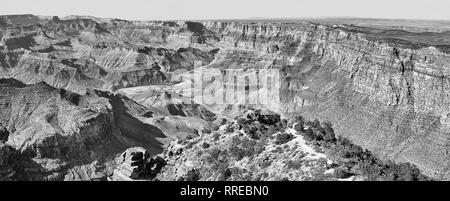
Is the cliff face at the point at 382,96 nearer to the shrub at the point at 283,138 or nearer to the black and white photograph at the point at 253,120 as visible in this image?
the black and white photograph at the point at 253,120

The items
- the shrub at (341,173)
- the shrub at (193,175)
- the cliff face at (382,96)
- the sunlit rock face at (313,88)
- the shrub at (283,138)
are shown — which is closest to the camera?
the shrub at (341,173)

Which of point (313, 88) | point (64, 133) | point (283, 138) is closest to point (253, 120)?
point (283, 138)

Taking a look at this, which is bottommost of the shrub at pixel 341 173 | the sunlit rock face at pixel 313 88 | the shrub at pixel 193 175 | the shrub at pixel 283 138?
the sunlit rock face at pixel 313 88

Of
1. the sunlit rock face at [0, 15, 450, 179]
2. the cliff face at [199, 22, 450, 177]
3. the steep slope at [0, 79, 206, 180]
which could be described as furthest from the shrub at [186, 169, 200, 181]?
the cliff face at [199, 22, 450, 177]

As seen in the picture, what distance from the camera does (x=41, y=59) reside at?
17738 centimetres

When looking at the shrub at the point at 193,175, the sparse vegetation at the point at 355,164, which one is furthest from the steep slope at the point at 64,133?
the sparse vegetation at the point at 355,164

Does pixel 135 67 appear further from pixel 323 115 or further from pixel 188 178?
pixel 188 178

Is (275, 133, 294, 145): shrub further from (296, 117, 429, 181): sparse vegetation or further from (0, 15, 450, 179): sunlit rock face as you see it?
(0, 15, 450, 179): sunlit rock face

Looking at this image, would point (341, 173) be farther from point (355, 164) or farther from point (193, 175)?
point (193, 175)

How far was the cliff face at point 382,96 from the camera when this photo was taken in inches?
3009

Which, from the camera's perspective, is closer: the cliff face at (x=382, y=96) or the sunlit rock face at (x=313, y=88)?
the cliff face at (x=382, y=96)

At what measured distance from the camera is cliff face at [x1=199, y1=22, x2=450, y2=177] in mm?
76438

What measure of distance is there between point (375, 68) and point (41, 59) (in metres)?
116

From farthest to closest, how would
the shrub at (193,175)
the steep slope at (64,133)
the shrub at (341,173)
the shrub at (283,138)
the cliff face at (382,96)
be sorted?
the cliff face at (382,96) → the steep slope at (64,133) → the shrub at (283,138) → the shrub at (193,175) → the shrub at (341,173)
